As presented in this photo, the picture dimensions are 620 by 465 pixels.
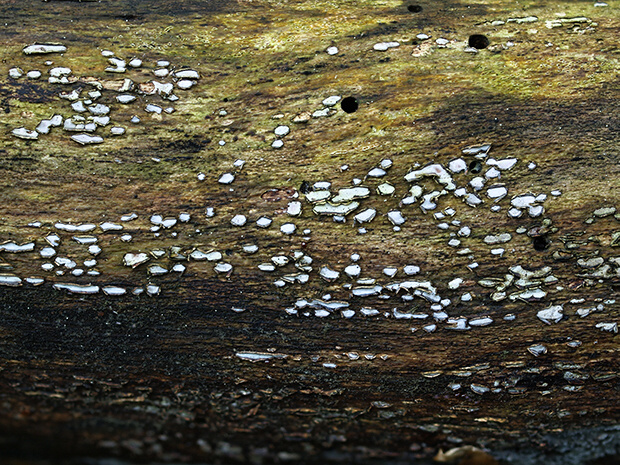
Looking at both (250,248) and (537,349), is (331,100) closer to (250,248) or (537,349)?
(250,248)

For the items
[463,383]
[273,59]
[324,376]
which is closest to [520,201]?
[463,383]

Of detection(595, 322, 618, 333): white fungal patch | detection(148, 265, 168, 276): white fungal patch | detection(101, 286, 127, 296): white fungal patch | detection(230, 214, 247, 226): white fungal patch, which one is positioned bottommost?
detection(595, 322, 618, 333): white fungal patch

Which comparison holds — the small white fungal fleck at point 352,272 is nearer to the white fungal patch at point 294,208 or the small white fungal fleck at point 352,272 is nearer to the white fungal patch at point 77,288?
the white fungal patch at point 294,208

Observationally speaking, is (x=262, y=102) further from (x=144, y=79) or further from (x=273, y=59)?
(x=144, y=79)

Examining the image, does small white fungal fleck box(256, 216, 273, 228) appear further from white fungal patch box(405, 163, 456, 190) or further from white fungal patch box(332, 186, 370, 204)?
white fungal patch box(405, 163, 456, 190)

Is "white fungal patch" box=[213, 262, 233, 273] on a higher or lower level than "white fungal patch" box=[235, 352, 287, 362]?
higher

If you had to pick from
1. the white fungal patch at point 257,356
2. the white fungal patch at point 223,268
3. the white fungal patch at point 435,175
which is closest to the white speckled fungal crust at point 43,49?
the white fungal patch at point 223,268

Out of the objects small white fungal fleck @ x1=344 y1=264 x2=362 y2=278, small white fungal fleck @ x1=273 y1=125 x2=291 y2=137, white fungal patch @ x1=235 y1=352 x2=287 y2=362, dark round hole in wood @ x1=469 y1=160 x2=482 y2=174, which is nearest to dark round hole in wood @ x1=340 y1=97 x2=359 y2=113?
small white fungal fleck @ x1=273 y1=125 x2=291 y2=137

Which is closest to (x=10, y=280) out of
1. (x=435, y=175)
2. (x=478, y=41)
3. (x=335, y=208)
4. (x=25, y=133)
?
(x=25, y=133)
